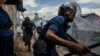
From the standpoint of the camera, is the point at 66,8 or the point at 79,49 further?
the point at 66,8

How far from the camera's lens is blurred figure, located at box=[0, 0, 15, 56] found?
3.42 metres

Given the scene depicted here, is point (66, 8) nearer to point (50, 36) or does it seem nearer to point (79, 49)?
point (50, 36)

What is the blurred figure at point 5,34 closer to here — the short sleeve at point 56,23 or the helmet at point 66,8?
the short sleeve at point 56,23

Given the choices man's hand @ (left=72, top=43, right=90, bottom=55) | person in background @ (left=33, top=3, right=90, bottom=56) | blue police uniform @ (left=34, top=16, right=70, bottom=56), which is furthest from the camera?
blue police uniform @ (left=34, top=16, right=70, bottom=56)

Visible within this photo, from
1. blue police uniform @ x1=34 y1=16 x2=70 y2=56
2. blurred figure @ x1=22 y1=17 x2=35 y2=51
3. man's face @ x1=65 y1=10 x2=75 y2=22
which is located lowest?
blurred figure @ x1=22 y1=17 x2=35 y2=51

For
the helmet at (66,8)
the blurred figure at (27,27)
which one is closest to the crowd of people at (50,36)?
the helmet at (66,8)

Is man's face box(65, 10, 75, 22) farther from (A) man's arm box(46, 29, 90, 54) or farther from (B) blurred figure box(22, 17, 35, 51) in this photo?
(B) blurred figure box(22, 17, 35, 51)

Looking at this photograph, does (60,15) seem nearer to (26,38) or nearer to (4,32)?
(4,32)

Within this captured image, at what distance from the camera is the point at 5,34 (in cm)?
348

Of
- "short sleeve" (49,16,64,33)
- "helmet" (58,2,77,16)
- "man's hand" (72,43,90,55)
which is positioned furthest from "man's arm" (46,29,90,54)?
"helmet" (58,2,77,16)

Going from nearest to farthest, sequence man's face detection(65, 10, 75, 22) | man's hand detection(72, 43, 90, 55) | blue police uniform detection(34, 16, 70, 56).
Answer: man's hand detection(72, 43, 90, 55) < blue police uniform detection(34, 16, 70, 56) < man's face detection(65, 10, 75, 22)

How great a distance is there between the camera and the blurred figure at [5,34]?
11.2 feet

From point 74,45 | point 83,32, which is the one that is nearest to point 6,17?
point 74,45

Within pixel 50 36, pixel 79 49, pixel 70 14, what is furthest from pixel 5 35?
pixel 70 14
